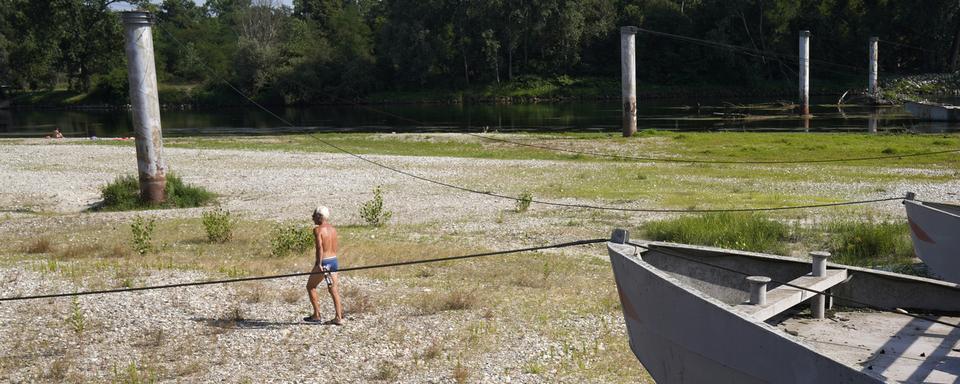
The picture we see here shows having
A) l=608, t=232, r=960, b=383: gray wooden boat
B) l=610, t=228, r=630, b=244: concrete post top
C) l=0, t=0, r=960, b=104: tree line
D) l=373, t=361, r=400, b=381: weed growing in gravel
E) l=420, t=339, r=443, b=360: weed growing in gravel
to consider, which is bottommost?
l=373, t=361, r=400, b=381: weed growing in gravel

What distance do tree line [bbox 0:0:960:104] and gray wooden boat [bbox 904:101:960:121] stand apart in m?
40.3

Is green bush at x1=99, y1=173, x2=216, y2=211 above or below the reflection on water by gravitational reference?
below

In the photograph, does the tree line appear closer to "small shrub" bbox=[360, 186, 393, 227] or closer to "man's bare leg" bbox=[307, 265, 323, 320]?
"small shrub" bbox=[360, 186, 393, 227]

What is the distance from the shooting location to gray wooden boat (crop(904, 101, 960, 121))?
52875mm

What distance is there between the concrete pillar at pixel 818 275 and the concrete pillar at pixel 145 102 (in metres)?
19.0

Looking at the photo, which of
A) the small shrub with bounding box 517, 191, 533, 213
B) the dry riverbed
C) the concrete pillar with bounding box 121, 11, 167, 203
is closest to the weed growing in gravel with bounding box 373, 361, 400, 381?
the dry riverbed

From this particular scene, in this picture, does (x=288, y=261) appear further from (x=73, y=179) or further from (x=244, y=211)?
(x=73, y=179)

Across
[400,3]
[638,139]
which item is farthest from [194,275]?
[400,3]

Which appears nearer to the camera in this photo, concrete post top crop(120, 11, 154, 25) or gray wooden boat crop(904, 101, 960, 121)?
concrete post top crop(120, 11, 154, 25)

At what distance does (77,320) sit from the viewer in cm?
1174

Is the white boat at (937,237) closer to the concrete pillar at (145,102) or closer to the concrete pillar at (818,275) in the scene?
the concrete pillar at (818,275)

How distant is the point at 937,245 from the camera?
1214 centimetres

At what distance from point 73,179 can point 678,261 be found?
25.4m

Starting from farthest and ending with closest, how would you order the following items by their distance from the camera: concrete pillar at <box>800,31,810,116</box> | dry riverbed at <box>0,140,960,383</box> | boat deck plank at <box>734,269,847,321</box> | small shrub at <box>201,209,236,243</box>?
concrete pillar at <box>800,31,810,116</box> → small shrub at <box>201,209,236,243</box> → dry riverbed at <box>0,140,960,383</box> → boat deck plank at <box>734,269,847,321</box>
